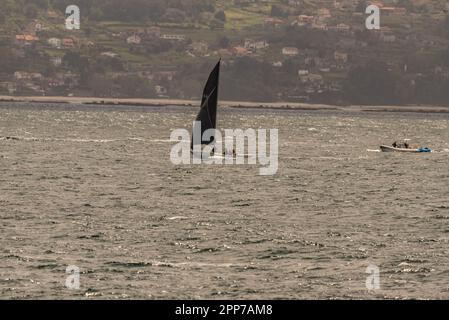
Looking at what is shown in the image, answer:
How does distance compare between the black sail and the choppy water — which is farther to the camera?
the black sail

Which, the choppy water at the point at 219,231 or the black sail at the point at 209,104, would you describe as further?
the black sail at the point at 209,104

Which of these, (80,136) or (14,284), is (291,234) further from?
(80,136)

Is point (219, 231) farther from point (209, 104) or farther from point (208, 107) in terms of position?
point (209, 104)

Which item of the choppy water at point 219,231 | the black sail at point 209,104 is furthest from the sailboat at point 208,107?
the choppy water at point 219,231

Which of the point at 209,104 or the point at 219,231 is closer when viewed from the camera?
the point at 219,231

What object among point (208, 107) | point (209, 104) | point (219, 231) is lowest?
point (219, 231)

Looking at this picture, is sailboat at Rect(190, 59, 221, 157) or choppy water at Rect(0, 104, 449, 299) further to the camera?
sailboat at Rect(190, 59, 221, 157)

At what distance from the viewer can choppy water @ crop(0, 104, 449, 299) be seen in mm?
44906

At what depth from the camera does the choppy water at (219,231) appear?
4491 cm

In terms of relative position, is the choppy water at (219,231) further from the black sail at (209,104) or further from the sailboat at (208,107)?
the black sail at (209,104)

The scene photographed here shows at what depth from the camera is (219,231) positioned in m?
60.9

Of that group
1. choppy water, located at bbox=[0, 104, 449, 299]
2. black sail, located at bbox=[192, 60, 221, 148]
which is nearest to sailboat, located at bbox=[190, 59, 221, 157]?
black sail, located at bbox=[192, 60, 221, 148]

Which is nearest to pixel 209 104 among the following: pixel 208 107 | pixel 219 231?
pixel 208 107

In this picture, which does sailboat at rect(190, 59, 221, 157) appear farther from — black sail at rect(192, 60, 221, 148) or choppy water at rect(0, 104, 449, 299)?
choppy water at rect(0, 104, 449, 299)
